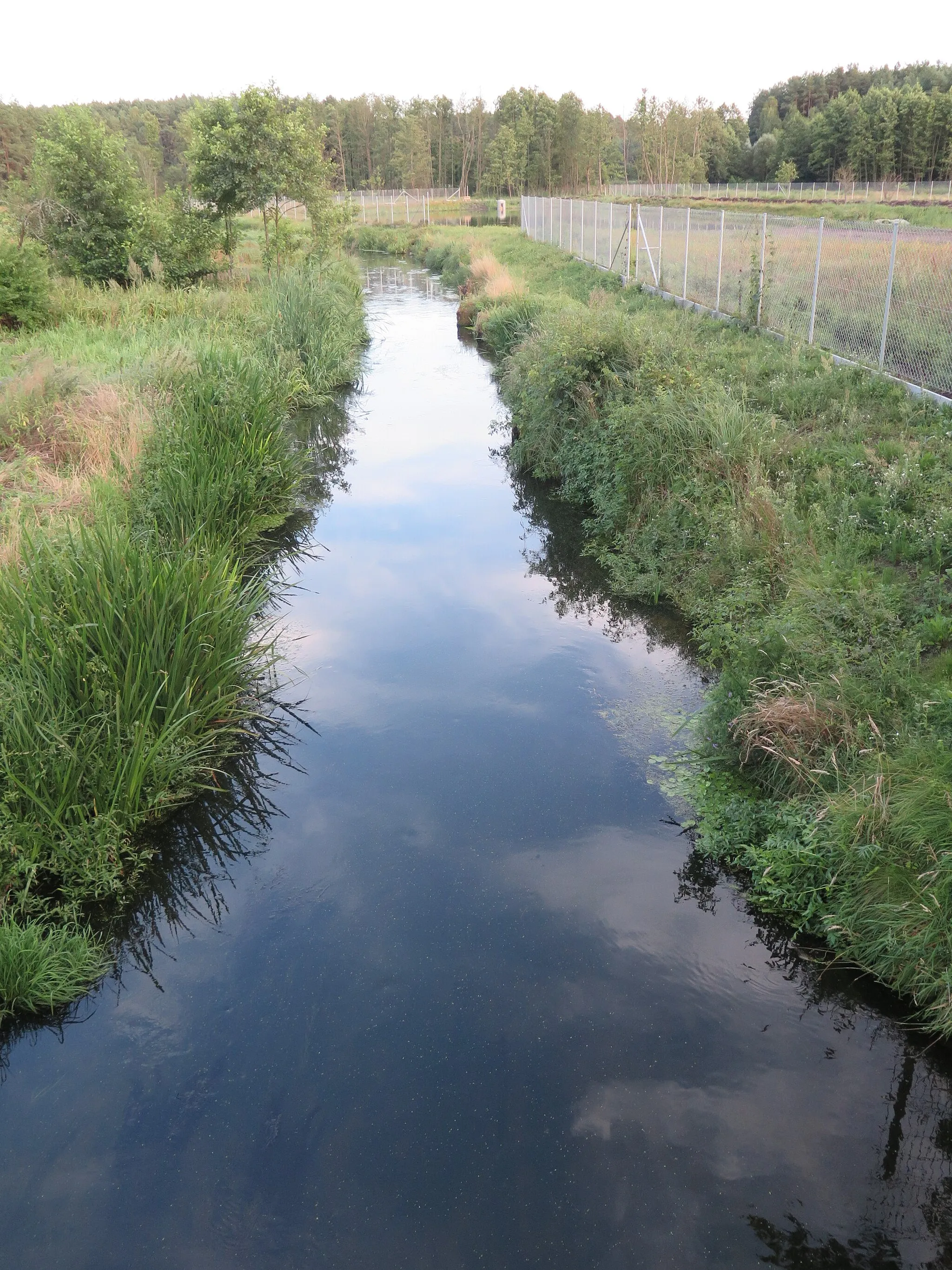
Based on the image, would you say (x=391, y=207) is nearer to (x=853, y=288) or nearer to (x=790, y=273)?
(x=790, y=273)

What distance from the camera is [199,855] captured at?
5.38 metres

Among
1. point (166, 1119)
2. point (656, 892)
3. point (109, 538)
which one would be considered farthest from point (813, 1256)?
point (109, 538)

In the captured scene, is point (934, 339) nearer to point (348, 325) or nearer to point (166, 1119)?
point (166, 1119)

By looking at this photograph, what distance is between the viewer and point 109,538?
5922mm

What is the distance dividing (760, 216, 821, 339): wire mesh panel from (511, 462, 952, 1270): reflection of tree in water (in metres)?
9.36

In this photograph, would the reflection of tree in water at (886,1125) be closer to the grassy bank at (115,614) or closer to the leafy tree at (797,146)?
the grassy bank at (115,614)

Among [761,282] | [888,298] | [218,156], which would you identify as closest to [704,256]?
[761,282]

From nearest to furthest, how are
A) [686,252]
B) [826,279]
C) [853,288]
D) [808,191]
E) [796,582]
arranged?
[796,582], [853,288], [826,279], [686,252], [808,191]

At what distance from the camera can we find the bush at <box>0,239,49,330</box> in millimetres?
14578

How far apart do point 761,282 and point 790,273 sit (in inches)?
38.5

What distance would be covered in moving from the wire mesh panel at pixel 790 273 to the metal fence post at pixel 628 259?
7.90 meters

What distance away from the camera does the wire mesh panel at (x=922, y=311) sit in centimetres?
920

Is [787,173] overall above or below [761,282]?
above

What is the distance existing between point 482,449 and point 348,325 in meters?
7.64
